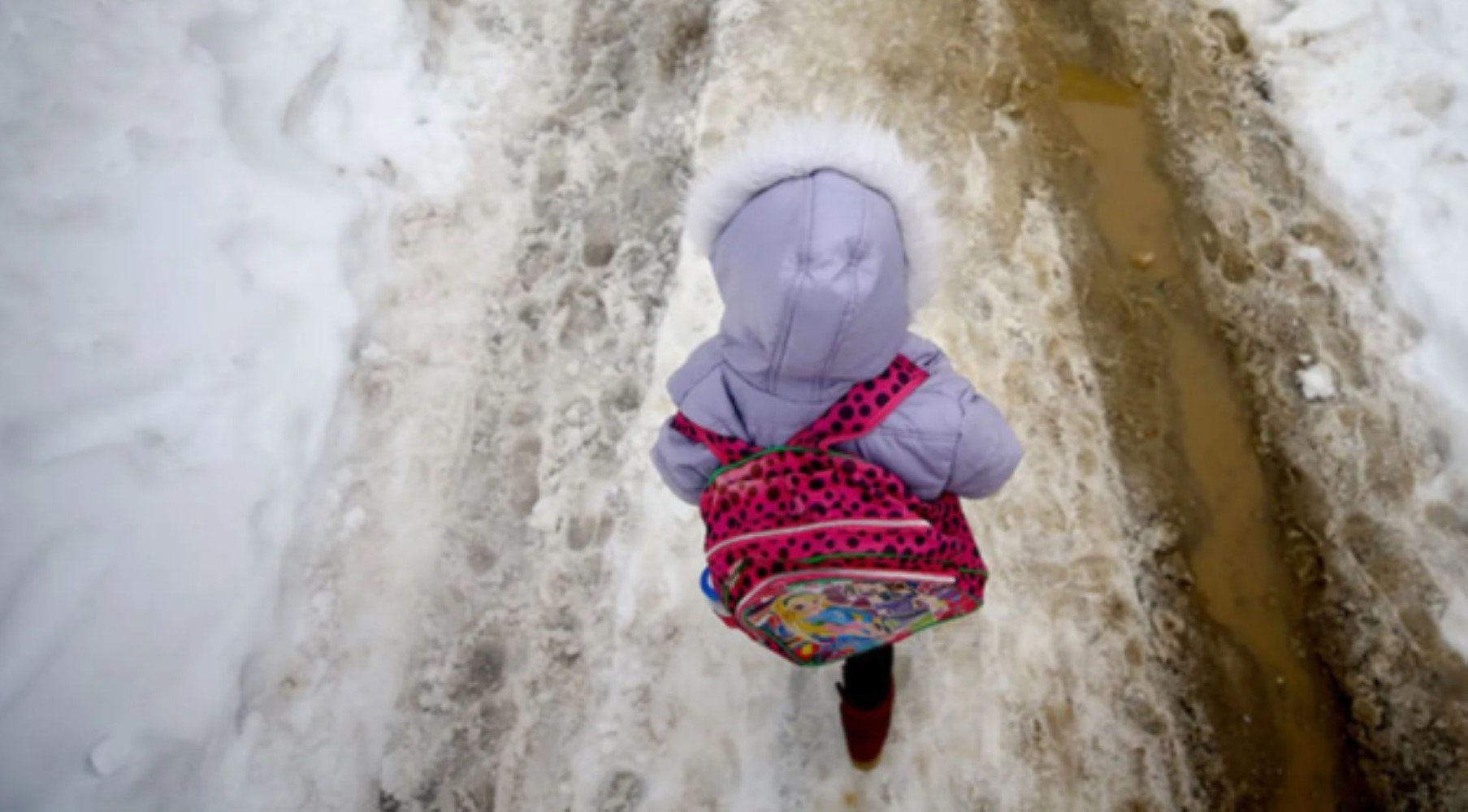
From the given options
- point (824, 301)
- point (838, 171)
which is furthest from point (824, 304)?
point (838, 171)

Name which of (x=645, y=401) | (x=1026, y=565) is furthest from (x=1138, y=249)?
(x=645, y=401)

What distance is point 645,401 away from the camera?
120 inches

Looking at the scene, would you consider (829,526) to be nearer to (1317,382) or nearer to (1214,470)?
(1214,470)

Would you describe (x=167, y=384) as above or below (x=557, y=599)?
above

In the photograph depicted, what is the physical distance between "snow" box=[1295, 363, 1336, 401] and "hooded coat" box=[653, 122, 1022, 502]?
1.81 metres

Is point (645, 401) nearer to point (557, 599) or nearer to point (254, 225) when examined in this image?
point (557, 599)

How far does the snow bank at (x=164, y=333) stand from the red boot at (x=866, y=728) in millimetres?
1675

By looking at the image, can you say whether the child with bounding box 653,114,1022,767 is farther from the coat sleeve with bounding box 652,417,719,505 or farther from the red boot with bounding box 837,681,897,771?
the red boot with bounding box 837,681,897,771

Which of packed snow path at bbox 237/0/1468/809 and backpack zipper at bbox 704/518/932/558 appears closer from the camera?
backpack zipper at bbox 704/518/932/558

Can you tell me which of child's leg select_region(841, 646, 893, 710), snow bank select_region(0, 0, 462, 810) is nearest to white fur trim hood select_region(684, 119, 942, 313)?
child's leg select_region(841, 646, 893, 710)

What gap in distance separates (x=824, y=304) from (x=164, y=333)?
2.28 metres

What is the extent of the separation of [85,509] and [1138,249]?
3372 millimetres

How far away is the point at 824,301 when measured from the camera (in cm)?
145

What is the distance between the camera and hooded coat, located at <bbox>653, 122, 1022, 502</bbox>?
1.47m
